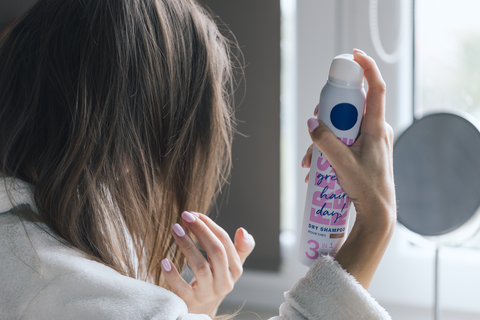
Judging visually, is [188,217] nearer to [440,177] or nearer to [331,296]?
[331,296]

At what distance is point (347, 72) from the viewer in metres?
0.33

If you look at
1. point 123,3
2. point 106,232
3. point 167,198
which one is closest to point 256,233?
point 167,198

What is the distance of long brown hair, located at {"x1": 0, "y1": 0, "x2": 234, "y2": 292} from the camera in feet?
1.28

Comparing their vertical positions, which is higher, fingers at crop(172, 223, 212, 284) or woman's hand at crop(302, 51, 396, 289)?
woman's hand at crop(302, 51, 396, 289)

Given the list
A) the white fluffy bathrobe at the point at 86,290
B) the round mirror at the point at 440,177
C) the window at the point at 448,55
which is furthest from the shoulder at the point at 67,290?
the window at the point at 448,55

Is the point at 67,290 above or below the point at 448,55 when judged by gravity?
below

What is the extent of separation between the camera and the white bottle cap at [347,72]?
335 millimetres

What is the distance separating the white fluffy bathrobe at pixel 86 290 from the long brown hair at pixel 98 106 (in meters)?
0.04

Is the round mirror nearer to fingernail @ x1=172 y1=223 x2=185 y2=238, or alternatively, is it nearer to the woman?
the woman

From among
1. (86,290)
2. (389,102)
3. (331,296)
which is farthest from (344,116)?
(389,102)

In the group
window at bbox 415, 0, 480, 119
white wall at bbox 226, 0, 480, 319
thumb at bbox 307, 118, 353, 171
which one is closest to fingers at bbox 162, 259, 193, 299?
thumb at bbox 307, 118, 353, 171

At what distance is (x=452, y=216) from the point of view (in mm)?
542

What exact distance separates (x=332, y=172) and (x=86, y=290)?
243mm

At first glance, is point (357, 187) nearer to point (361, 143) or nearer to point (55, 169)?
point (361, 143)
